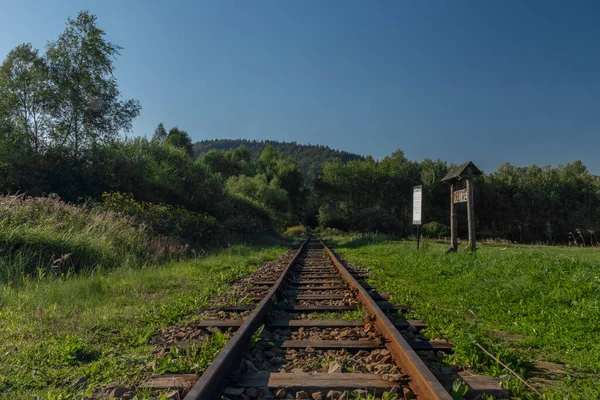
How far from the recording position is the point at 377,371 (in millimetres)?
2967

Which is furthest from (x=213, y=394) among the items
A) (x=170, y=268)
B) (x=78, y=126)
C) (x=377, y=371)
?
(x=78, y=126)

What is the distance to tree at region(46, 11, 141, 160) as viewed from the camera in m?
19.7

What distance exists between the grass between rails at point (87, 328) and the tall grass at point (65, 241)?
40.9 inches

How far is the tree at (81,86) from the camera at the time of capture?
64.7 ft

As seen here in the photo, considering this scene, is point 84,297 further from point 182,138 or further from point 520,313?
point 182,138

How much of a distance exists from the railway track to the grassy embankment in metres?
0.41

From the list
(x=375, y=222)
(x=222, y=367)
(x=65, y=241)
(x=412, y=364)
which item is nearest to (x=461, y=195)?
(x=412, y=364)

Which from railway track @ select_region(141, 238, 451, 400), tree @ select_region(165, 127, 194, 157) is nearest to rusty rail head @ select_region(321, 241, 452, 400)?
railway track @ select_region(141, 238, 451, 400)

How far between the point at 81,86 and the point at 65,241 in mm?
15324

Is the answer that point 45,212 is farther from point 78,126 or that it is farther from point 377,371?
point 78,126

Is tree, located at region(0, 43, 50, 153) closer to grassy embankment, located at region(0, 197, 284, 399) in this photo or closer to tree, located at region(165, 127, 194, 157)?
grassy embankment, located at region(0, 197, 284, 399)

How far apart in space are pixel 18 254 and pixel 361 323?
656 cm

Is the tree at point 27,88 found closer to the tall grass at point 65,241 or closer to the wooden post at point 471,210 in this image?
the tall grass at point 65,241

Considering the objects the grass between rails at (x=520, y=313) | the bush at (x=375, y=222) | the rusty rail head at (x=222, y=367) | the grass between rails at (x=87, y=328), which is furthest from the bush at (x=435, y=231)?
the rusty rail head at (x=222, y=367)
